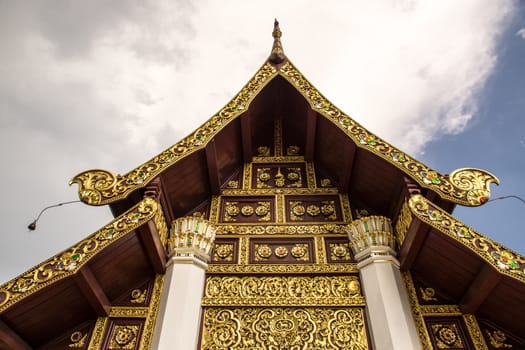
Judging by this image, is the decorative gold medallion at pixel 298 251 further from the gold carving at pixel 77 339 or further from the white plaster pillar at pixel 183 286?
the gold carving at pixel 77 339

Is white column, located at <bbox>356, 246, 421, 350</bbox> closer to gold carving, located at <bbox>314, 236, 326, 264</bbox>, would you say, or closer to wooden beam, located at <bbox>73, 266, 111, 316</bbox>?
gold carving, located at <bbox>314, 236, 326, 264</bbox>

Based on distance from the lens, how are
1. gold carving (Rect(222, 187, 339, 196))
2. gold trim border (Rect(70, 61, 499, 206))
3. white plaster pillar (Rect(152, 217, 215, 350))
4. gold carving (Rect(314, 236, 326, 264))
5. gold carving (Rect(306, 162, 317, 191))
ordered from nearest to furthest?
white plaster pillar (Rect(152, 217, 215, 350)), gold trim border (Rect(70, 61, 499, 206)), gold carving (Rect(314, 236, 326, 264)), gold carving (Rect(222, 187, 339, 196)), gold carving (Rect(306, 162, 317, 191))

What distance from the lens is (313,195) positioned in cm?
575

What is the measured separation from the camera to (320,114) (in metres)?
5.49

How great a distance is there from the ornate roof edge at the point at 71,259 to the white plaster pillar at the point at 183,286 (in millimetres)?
751

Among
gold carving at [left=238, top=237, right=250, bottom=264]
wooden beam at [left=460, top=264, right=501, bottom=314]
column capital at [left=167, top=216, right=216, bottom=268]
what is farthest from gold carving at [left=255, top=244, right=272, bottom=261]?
wooden beam at [left=460, top=264, right=501, bottom=314]

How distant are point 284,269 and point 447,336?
6.03 ft

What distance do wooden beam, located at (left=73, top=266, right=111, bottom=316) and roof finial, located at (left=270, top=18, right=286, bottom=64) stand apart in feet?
12.7

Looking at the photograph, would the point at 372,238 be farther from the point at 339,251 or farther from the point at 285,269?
the point at 285,269

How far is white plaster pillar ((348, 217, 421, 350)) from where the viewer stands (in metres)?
4.00

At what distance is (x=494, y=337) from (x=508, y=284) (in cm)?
71

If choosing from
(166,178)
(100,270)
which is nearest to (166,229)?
(166,178)

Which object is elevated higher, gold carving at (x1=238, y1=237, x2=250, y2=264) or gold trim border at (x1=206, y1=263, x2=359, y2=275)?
gold carving at (x1=238, y1=237, x2=250, y2=264)

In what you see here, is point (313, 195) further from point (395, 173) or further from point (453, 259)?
point (453, 259)
